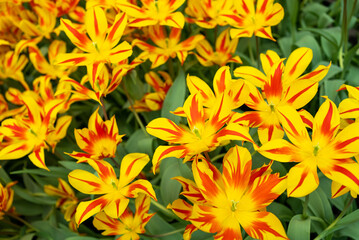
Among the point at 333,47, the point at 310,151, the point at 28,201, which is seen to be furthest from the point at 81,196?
the point at 333,47

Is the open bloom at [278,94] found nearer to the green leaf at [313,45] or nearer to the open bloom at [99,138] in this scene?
the open bloom at [99,138]

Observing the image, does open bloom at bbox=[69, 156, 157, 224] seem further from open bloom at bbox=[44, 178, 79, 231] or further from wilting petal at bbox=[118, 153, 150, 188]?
open bloom at bbox=[44, 178, 79, 231]

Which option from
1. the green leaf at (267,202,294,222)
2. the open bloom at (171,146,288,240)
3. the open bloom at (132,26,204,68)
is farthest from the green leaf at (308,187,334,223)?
the open bloom at (132,26,204,68)

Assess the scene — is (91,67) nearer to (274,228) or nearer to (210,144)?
(210,144)

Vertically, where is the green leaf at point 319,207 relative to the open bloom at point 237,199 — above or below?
below

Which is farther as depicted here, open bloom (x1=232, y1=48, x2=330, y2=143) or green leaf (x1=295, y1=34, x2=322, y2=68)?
green leaf (x1=295, y1=34, x2=322, y2=68)

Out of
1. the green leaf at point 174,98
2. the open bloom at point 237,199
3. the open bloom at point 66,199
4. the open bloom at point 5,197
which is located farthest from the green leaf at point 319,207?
the open bloom at point 5,197

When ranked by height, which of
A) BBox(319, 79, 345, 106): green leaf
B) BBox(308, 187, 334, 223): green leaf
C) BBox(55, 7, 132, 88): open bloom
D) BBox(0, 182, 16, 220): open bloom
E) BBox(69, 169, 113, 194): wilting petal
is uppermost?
BBox(55, 7, 132, 88): open bloom
